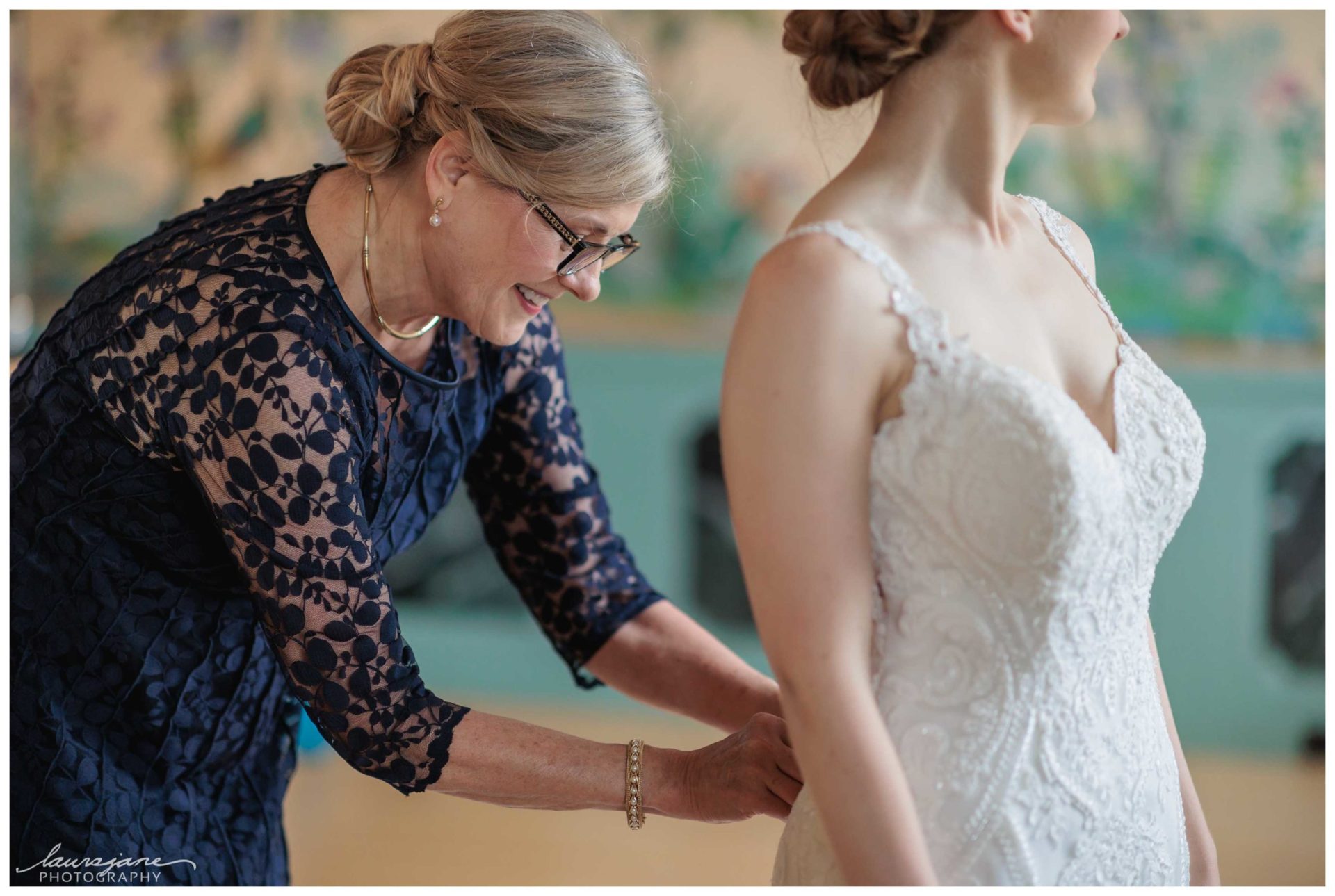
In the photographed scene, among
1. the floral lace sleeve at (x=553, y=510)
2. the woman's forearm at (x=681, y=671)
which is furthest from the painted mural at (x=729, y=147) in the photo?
the woman's forearm at (x=681, y=671)

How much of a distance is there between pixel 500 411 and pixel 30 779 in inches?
27.8

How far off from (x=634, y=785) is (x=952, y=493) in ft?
1.56

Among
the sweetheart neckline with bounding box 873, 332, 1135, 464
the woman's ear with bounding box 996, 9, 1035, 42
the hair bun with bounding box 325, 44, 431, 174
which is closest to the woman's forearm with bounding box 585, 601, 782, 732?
the sweetheart neckline with bounding box 873, 332, 1135, 464

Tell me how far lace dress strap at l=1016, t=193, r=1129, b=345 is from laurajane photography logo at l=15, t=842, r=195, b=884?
124 centimetres

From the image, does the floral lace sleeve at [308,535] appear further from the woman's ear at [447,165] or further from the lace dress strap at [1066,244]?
the lace dress strap at [1066,244]

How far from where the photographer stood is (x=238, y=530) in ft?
4.08

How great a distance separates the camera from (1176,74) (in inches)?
143

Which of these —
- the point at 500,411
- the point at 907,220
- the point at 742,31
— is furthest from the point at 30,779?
the point at 742,31

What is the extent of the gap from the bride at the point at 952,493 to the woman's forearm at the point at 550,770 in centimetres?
15

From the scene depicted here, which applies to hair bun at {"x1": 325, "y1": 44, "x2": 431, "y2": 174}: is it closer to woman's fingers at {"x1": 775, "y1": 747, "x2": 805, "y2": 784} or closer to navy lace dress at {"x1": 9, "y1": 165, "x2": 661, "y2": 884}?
navy lace dress at {"x1": 9, "y1": 165, "x2": 661, "y2": 884}

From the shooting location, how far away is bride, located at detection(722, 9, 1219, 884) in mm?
986

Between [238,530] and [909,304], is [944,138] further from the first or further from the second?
[238,530]

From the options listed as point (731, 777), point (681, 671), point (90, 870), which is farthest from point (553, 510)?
point (90, 870)

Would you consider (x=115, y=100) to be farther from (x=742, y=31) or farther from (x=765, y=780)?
(x=765, y=780)
